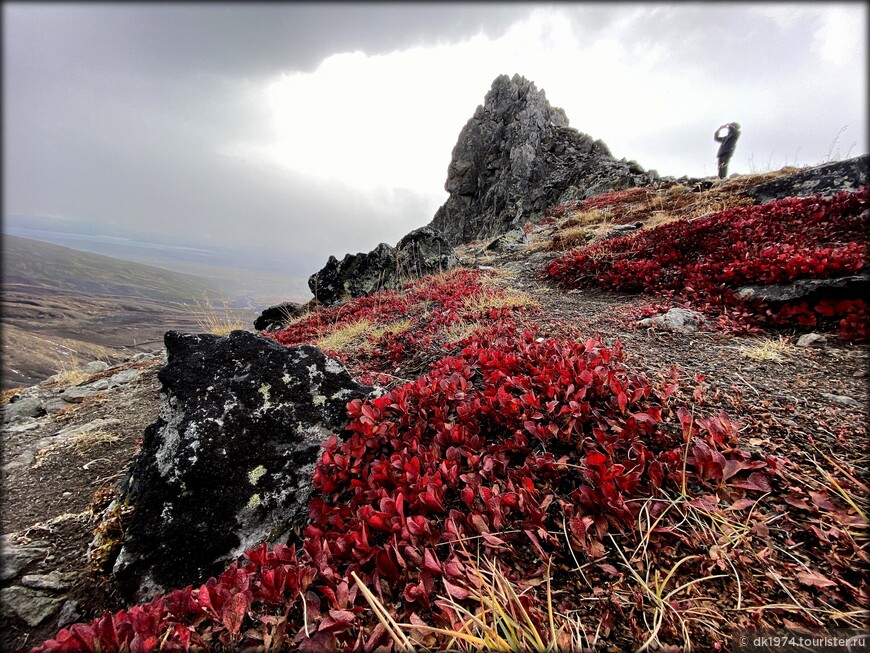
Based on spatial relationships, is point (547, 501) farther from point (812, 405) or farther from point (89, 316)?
point (89, 316)

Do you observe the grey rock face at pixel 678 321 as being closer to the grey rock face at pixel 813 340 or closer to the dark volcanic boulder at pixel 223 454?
the grey rock face at pixel 813 340

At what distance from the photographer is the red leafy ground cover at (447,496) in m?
1.49

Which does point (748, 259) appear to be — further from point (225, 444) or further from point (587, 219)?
point (587, 219)

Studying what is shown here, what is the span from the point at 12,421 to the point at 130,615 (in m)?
8.31

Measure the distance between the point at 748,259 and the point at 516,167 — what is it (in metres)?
34.0

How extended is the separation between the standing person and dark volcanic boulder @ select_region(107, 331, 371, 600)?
23.1 meters

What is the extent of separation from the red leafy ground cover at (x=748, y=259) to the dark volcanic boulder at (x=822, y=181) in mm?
3502

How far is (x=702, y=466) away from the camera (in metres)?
1.96

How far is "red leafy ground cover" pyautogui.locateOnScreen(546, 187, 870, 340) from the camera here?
14.6ft

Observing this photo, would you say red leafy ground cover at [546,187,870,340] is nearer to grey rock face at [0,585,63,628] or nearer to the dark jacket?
grey rock face at [0,585,63,628]

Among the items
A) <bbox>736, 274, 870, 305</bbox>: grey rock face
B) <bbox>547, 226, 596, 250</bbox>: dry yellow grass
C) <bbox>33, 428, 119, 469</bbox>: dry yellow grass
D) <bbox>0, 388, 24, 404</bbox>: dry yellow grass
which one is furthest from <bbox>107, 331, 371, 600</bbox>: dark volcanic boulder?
<bbox>547, 226, 596, 250</bbox>: dry yellow grass

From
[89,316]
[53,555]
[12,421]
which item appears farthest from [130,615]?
[89,316]

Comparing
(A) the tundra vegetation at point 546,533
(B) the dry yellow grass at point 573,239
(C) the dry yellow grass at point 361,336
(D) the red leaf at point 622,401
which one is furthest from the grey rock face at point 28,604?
(B) the dry yellow grass at point 573,239

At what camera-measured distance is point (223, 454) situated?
2.78 metres
